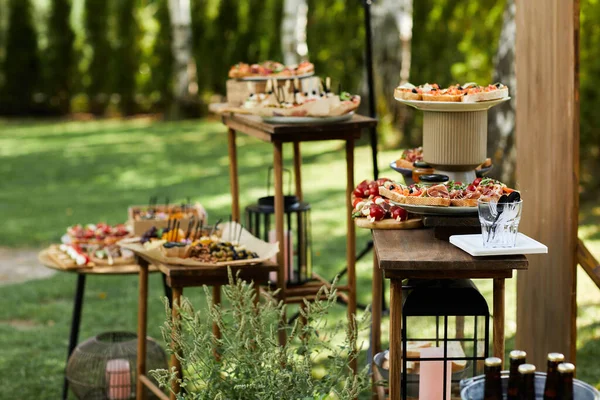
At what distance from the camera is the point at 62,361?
517 cm

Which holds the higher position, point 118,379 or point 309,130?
point 309,130

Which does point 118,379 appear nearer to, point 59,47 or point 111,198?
point 111,198

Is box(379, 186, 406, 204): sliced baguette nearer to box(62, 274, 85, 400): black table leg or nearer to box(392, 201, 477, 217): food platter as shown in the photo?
box(392, 201, 477, 217): food platter

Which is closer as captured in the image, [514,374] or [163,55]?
[514,374]

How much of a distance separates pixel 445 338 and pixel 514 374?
0.60 metres

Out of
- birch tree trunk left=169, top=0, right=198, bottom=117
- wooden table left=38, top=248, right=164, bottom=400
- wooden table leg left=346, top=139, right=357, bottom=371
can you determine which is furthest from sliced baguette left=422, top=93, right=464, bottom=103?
birch tree trunk left=169, top=0, right=198, bottom=117

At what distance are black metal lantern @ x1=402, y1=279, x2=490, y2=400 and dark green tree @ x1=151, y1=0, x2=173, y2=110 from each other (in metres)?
14.6

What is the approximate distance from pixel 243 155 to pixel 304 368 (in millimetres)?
10131

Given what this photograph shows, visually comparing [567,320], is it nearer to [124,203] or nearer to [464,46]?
[124,203]

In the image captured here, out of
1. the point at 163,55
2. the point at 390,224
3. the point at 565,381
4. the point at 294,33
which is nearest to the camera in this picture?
the point at 565,381

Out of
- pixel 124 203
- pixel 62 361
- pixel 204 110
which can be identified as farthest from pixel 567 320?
pixel 204 110

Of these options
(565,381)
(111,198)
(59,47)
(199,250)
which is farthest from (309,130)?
(59,47)

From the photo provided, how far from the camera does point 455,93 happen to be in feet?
10.1

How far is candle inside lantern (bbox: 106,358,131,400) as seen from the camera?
4188 millimetres
